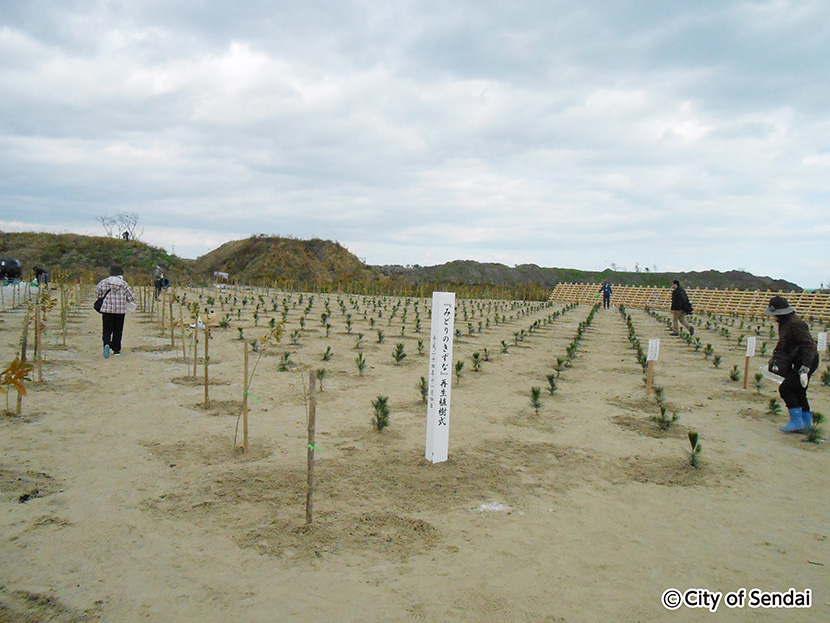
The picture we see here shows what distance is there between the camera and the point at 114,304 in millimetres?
8859

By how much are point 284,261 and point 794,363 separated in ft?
141

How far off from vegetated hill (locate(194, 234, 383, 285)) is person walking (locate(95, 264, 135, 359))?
35.0 metres

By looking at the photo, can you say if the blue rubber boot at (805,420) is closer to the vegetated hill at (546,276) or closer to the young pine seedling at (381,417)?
the young pine seedling at (381,417)

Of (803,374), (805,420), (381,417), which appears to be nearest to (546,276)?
(805,420)

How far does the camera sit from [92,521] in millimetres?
3484

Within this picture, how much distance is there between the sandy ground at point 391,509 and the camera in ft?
9.26

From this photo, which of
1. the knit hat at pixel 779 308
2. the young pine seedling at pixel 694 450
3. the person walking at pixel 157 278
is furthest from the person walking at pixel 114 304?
the knit hat at pixel 779 308

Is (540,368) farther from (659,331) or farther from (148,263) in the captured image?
(148,263)

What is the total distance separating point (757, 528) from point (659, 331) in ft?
55.0

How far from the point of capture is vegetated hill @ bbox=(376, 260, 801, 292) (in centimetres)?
5830

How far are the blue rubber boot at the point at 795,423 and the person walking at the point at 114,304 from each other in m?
9.30

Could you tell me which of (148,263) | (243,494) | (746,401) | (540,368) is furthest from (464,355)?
(148,263)

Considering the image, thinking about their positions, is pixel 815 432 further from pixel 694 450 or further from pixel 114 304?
pixel 114 304

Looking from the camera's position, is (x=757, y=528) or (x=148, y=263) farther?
(x=148, y=263)
